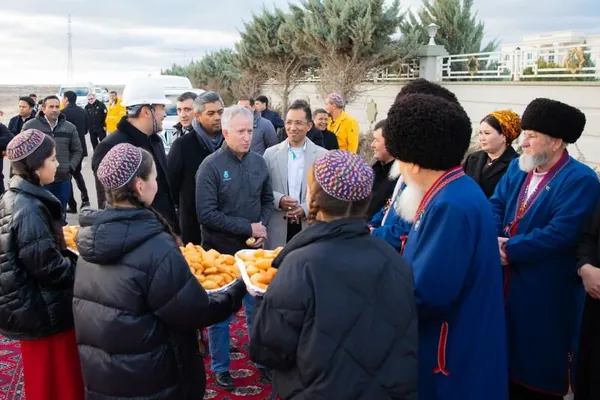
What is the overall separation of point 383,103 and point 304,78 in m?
7.12

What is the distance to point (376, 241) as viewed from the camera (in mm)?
2178

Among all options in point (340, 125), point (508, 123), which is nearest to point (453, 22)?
point (340, 125)

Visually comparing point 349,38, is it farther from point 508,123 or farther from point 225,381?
point 225,381

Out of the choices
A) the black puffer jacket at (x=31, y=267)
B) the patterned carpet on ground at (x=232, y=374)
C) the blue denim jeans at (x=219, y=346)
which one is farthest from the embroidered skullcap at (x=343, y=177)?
the patterned carpet on ground at (x=232, y=374)

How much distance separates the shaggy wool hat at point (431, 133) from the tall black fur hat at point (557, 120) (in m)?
1.09

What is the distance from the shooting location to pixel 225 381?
4.22 meters

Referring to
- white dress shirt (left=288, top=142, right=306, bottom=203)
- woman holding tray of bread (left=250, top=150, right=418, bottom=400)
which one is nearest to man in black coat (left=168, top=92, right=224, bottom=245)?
white dress shirt (left=288, top=142, right=306, bottom=203)

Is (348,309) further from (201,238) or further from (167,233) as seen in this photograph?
(201,238)

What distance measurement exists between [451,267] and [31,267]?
2.30 m

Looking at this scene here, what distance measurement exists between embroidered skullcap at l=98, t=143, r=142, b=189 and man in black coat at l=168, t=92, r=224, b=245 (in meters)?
2.20

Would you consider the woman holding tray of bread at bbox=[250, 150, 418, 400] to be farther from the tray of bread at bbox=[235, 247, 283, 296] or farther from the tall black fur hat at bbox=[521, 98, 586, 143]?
the tall black fur hat at bbox=[521, 98, 586, 143]

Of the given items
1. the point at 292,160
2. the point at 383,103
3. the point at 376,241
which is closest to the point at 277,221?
the point at 292,160

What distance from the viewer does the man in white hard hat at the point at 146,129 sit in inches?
176

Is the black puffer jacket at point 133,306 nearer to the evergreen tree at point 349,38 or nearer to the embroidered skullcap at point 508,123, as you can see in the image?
the embroidered skullcap at point 508,123
